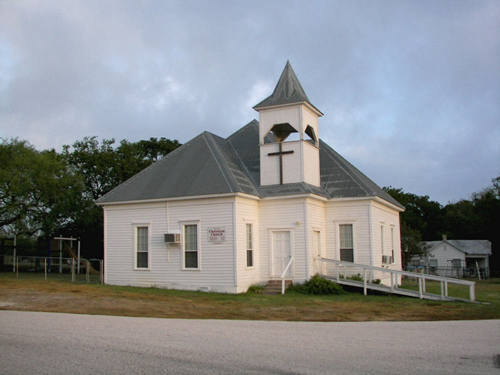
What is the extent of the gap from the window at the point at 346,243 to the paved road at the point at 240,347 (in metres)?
10.8

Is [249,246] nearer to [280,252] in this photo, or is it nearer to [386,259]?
[280,252]

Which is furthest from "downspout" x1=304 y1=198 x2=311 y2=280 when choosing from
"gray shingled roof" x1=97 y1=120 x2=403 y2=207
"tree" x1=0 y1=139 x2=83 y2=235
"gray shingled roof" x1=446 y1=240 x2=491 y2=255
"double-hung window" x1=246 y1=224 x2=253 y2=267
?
"gray shingled roof" x1=446 y1=240 x2=491 y2=255

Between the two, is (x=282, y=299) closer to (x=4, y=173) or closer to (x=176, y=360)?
(x=176, y=360)

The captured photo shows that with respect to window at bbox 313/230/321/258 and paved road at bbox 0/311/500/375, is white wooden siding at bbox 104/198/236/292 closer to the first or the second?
window at bbox 313/230/321/258

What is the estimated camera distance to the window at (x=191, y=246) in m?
21.6

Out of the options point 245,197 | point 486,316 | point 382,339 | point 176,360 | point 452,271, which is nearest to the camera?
point 176,360

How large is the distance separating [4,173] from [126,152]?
1126 centimetres

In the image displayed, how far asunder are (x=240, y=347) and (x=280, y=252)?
43.8 feet

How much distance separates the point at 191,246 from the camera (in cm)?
2170

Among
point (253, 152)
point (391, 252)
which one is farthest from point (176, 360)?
point (391, 252)

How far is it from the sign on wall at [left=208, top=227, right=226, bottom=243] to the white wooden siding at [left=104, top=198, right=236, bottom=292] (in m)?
0.13

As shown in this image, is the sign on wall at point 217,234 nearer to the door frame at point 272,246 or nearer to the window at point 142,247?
the door frame at point 272,246

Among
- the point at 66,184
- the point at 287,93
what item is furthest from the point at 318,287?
the point at 66,184

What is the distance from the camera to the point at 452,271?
2143 inches
